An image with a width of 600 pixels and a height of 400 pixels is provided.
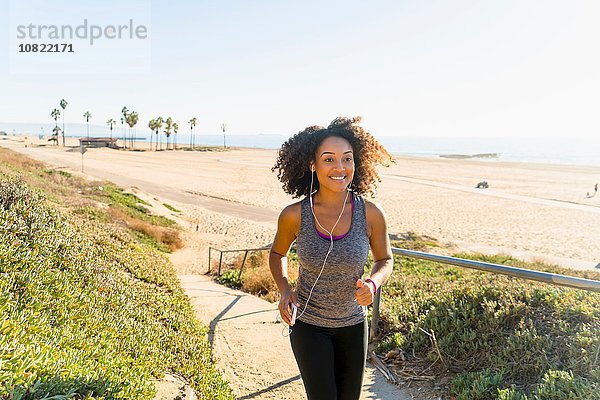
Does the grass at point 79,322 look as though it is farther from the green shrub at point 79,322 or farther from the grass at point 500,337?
the grass at point 500,337

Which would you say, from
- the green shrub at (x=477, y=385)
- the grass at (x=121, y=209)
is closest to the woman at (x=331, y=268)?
the green shrub at (x=477, y=385)

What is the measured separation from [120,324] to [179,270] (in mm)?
8518

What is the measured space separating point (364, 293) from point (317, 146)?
97cm

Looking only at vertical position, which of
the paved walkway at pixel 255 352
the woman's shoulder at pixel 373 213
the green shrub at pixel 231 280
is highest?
the woman's shoulder at pixel 373 213

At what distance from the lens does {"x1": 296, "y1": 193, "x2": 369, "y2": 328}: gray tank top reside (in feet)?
7.82

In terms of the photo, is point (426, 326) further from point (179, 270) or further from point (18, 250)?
point (179, 270)

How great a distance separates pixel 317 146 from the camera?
8.86 feet

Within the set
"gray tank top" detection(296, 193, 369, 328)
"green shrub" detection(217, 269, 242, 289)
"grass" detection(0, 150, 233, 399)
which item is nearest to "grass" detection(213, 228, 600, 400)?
"gray tank top" detection(296, 193, 369, 328)

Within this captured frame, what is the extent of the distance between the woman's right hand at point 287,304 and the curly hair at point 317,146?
79 centimetres

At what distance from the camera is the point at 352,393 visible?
2395 mm

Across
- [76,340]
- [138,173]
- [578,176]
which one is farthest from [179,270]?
[578,176]

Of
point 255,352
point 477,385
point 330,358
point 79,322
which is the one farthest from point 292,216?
point 255,352

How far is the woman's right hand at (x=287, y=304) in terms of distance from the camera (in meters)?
2.30

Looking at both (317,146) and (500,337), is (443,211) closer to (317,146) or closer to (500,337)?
(500,337)
